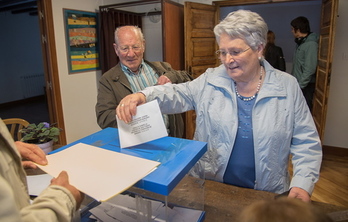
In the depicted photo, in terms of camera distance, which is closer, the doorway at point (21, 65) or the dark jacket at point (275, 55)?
the dark jacket at point (275, 55)

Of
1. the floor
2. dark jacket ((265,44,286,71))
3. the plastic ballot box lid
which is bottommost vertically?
the floor

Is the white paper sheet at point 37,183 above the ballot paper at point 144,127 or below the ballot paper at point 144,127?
below

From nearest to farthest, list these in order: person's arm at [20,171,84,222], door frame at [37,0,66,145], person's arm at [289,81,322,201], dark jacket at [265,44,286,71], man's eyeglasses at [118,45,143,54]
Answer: person's arm at [20,171,84,222]
person's arm at [289,81,322,201]
man's eyeglasses at [118,45,143,54]
door frame at [37,0,66,145]
dark jacket at [265,44,286,71]

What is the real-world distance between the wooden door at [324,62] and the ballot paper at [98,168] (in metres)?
2.97

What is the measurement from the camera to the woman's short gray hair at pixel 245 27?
1.11 m

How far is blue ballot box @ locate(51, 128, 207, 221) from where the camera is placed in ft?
2.30

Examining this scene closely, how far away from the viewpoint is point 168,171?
29.1 inches

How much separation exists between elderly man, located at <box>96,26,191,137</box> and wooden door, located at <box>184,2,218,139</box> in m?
1.83

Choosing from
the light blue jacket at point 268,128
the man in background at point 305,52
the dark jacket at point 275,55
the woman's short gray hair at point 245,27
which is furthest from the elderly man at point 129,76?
the dark jacket at point 275,55

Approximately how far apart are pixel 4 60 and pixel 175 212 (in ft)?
23.8

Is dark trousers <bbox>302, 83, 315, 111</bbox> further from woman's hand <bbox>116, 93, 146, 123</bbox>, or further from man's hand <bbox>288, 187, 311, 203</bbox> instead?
woman's hand <bbox>116, 93, 146, 123</bbox>

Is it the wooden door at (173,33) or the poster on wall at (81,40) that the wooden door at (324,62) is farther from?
the poster on wall at (81,40)

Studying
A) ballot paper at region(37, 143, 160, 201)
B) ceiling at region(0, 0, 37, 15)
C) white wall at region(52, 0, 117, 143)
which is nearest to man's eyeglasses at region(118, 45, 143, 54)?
ballot paper at region(37, 143, 160, 201)

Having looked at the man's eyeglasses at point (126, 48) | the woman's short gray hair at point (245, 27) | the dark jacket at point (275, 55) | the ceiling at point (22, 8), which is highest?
the ceiling at point (22, 8)
